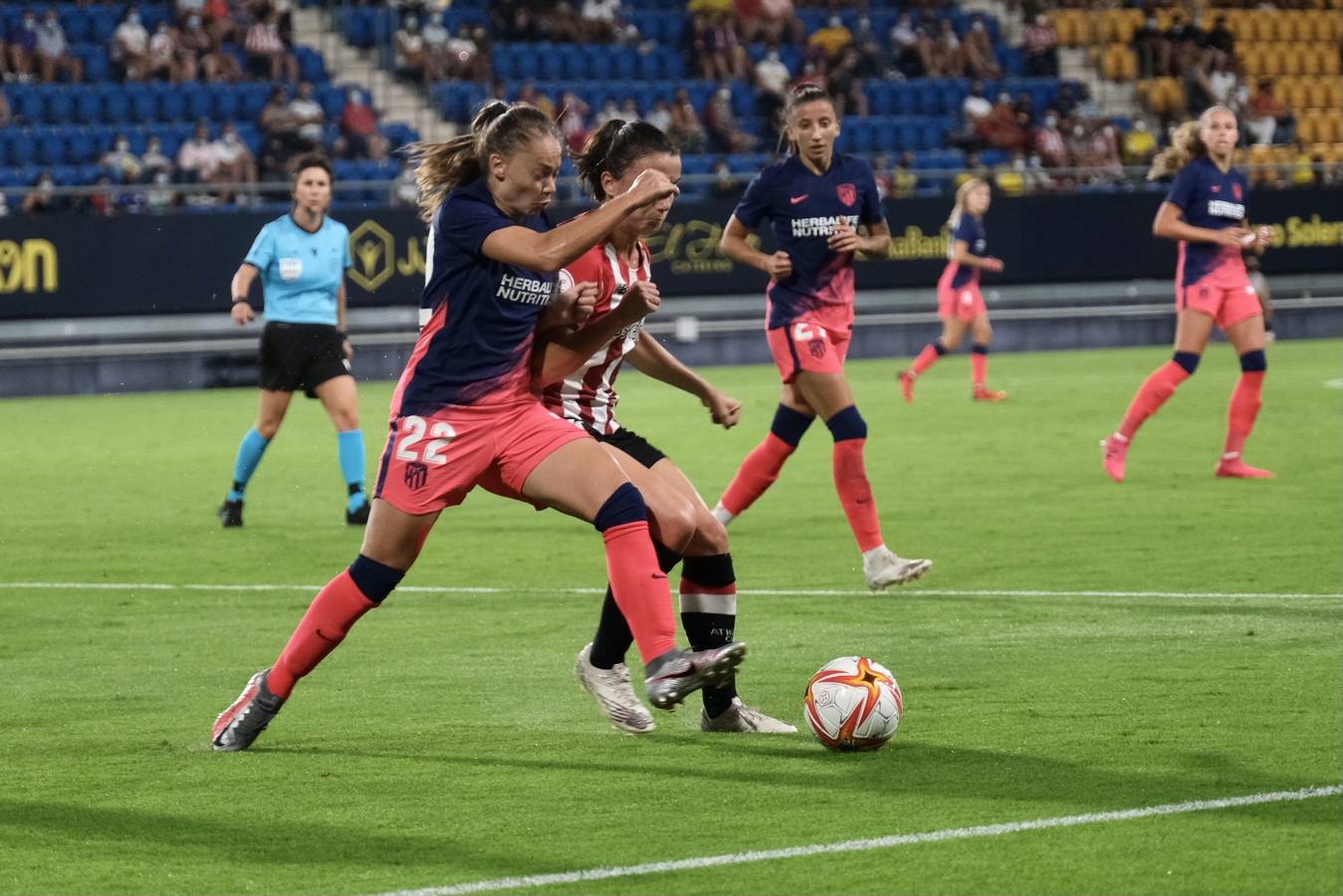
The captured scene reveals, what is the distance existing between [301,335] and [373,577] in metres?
6.79

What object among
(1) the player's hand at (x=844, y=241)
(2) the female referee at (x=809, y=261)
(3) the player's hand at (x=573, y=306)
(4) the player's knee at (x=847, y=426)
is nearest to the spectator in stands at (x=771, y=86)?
(2) the female referee at (x=809, y=261)

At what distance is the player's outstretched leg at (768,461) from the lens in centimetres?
1057

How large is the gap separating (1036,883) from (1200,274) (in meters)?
10.2

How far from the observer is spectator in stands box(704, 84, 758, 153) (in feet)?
94.3

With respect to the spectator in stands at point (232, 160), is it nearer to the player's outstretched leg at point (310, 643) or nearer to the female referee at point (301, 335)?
the female referee at point (301, 335)

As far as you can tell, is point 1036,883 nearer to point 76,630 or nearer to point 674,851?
point 674,851

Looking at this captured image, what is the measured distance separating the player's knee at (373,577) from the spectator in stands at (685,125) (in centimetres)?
2257

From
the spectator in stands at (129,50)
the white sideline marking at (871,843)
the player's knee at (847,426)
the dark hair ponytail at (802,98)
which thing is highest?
the dark hair ponytail at (802,98)

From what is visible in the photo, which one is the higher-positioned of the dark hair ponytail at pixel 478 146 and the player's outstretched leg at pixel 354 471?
the dark hair ponytail at pixel 478 146

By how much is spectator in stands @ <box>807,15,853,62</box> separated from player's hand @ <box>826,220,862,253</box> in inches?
812

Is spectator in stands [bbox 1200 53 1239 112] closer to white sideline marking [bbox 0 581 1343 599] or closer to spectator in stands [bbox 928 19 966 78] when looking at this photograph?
spectator in stands [bbox 928 19 966 78]

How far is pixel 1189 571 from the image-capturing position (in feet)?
32.9

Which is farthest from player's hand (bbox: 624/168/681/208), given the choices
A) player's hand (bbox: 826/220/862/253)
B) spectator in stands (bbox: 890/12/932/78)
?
spectator in stands (bbox: 890/12/932/78)

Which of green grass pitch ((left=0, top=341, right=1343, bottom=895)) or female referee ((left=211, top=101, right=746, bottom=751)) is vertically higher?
female referee ((left=211, top=101, right=746, bottom=751))
